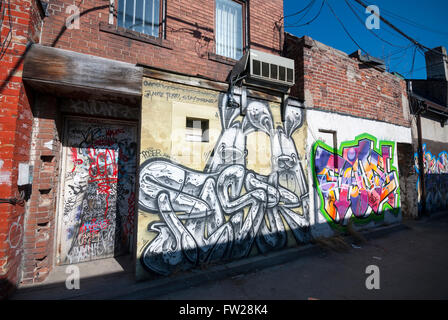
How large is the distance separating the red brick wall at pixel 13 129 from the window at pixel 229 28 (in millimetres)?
3522

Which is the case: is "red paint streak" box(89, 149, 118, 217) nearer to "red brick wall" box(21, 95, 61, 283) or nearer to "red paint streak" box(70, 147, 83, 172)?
"red paint streak" box(70, 147, 83, 172)

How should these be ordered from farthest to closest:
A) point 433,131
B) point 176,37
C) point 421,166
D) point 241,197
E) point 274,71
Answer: point 433,131 → point 421,166 → point 176,37 → point 274,71 → point 241,197

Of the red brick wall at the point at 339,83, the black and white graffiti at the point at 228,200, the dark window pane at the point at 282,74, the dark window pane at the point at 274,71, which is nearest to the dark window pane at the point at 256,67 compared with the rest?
the dark window pane at the point at 274,71

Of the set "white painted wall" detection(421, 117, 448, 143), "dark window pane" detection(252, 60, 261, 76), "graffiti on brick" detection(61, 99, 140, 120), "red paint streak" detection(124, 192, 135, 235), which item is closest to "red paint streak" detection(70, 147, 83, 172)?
"graffiti on brick" detection(61, 99, 140, 120)

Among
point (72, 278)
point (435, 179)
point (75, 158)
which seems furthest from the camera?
point (435, 179)

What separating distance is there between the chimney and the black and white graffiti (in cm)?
1056

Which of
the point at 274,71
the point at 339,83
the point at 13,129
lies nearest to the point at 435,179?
the point at 339,83

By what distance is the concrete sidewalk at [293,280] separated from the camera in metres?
2.97

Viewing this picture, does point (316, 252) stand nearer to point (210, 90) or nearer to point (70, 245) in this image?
point (210, 90)

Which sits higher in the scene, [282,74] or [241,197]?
[282,74]

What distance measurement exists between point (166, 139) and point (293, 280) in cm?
320

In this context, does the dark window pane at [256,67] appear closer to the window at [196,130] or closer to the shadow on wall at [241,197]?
the shadow on wall at [241,197]

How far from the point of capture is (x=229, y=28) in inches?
206

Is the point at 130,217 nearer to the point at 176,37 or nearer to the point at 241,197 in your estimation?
the point at 241,197
